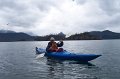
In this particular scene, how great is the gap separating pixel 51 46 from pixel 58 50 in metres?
1.69

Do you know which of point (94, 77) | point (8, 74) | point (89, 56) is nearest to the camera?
point (94, 77)

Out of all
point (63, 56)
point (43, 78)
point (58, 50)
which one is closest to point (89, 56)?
point (63, 56)

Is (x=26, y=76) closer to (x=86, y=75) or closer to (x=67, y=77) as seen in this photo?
(x=67, y=77)

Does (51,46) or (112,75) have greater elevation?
(51,46)

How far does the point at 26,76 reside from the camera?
20047 millimetres

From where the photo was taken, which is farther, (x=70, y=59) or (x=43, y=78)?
(x=70, y=59)

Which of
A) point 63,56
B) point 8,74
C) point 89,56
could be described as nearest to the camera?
point 8,74

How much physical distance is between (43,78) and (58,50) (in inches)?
510

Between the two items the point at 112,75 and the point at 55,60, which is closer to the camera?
the point at 112,75

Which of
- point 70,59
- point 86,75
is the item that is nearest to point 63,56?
point 70,59

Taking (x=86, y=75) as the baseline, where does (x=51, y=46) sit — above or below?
above

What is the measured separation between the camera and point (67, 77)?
19406mm

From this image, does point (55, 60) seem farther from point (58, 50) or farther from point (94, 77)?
point (94, 77)

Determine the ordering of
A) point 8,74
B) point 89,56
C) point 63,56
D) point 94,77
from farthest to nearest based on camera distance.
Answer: point 63,56 → point 89,56 → point 8,74 → point 94,77
